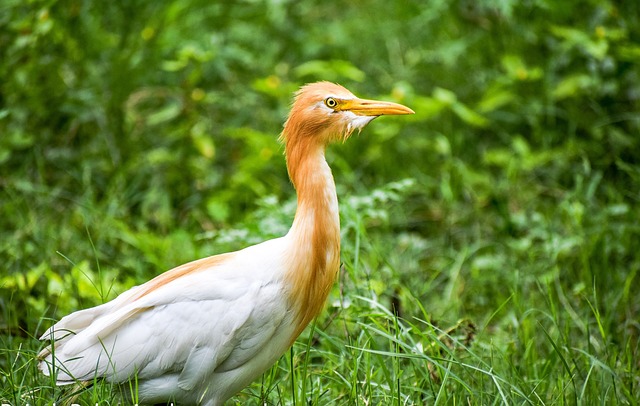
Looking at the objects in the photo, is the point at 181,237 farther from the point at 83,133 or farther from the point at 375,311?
the point at 375,311

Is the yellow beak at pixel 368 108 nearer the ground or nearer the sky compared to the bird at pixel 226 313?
nearer the sky

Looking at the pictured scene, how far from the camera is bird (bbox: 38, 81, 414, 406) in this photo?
120 inches

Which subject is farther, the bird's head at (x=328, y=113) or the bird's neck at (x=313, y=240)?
the bird's head at (x=328, y=113)

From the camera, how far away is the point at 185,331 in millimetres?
3078

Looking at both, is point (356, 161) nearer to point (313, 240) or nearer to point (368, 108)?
point (368, 108)

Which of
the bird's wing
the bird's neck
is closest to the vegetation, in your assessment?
the bird's neck

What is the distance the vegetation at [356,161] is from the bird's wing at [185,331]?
641 millimetres

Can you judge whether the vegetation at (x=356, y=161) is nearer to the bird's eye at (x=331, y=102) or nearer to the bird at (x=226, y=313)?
the bird at (x=226, y=313)

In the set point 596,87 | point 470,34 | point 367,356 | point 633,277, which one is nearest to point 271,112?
point 470,34

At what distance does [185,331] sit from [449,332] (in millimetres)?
1334

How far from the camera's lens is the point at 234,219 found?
552 centimetres

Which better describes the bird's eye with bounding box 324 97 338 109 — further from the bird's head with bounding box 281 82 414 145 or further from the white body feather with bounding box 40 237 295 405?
the white body feather with bounding box 40 237 295 405

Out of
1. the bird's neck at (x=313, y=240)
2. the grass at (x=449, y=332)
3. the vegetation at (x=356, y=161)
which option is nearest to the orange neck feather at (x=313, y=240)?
the bird's neck at (x=313, y=240)

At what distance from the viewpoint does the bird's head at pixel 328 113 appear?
3248 millimetres
